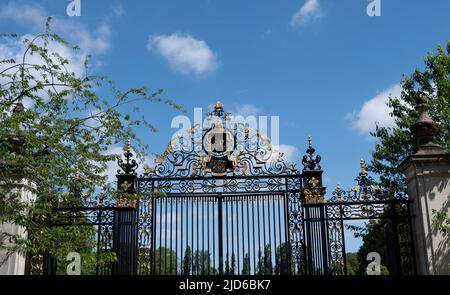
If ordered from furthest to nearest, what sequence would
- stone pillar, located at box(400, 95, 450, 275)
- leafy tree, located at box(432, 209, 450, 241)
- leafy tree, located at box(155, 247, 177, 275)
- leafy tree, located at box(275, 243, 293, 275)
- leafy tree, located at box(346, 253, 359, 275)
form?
1. leafy tree, located at box(346, 253, 359, 275)
2. leafy tree, located at box(275, 243, 293, 275)
3. leafy tree, located at box(155, 247, 177, 275)
4. stone pillar, located at box(400, 95, 450, 275)
5. leafy tree, located at box(432, 209, 450, 241)

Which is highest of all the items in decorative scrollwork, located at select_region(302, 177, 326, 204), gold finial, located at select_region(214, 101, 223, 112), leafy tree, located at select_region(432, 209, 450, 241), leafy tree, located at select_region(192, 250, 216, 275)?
gold finial, located at select_region(214, 101, 223, 112)

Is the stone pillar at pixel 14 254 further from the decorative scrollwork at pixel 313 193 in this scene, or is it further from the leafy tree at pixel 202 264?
the decorative scrollwork at pixel 313 193

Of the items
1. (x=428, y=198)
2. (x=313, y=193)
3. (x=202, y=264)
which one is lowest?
(x=202, y=264)

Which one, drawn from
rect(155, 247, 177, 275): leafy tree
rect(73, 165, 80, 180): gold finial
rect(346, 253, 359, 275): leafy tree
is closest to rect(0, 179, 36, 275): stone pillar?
rect(73, 165, 80, 180): gold finial

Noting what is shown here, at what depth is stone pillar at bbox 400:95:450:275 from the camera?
991 centimetres

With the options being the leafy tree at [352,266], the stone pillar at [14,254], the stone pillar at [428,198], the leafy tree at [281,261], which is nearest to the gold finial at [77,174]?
the stone pillar at [14,254]

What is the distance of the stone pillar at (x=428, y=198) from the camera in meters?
9.91

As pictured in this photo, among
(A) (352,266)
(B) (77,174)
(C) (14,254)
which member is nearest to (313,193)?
(B) (77,174)

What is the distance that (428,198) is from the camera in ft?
33.6

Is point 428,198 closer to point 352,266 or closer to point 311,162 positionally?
point 311,162

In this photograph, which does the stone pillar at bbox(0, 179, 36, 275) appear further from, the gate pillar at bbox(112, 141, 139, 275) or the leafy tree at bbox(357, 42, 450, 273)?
the leafy tree at bbox(357, 42, 450, 273)

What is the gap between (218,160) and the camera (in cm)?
1116
